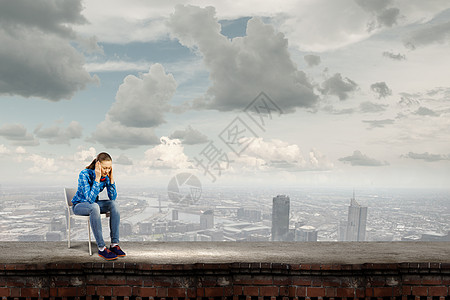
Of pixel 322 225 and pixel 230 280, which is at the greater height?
pixel 230 280

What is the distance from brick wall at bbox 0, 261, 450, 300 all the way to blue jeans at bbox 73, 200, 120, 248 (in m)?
1.07

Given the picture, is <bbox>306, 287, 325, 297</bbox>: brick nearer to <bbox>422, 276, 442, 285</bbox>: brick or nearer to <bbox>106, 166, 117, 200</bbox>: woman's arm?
<bbox>422, 276, 442, 285</bbox>: brick

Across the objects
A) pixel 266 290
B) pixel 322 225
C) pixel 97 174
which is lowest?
pixel 322 225

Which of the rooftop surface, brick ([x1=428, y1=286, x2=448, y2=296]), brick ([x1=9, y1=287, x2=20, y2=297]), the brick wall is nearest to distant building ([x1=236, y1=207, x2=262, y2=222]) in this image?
the rooftop surface

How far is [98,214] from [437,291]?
4.25 meters

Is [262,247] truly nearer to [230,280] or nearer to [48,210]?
[230,280]

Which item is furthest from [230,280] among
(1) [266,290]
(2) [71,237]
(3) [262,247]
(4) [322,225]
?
(4) [322,225]

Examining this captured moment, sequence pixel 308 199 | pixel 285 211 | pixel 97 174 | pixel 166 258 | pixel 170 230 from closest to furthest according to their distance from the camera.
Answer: pixel 166 258 → pixel 97 174 → pixel 170 230 → pixel 285 211 → pixel 308 199

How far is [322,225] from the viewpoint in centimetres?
1883

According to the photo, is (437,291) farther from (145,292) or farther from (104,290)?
(104,290)

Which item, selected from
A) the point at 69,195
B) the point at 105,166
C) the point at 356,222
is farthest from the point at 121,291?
the point at 356,222

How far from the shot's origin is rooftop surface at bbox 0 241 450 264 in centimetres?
481

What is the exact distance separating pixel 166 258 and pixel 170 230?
26.6 feet

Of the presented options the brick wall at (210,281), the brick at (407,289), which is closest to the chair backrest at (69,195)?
the brick wall at (210,281)
